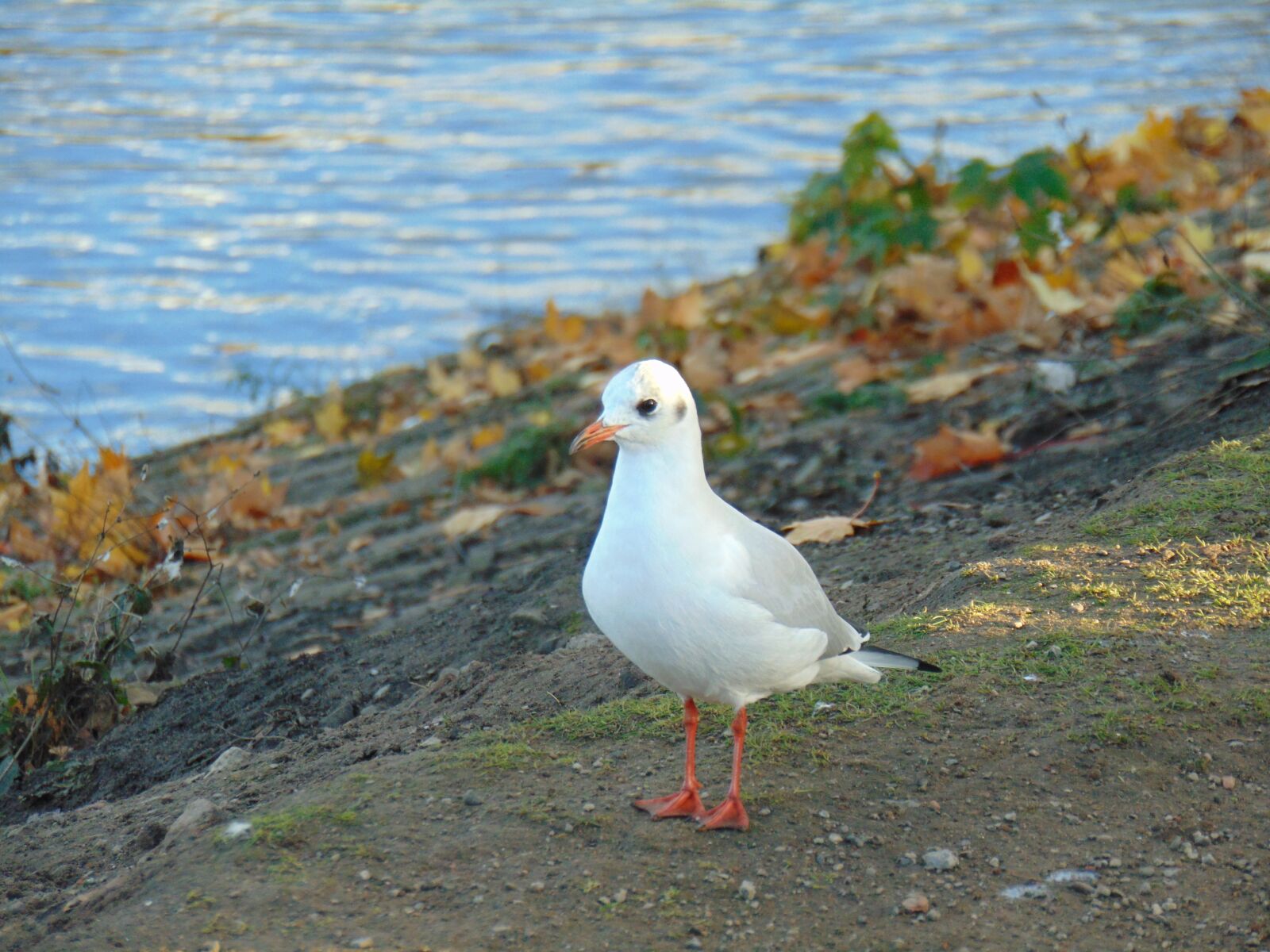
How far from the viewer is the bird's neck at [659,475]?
10.0ft

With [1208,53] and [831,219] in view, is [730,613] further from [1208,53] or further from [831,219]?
[1208,53]

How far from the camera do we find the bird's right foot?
123 inches

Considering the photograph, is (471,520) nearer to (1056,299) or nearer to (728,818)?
(1056,299)

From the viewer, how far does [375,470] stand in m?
6.90

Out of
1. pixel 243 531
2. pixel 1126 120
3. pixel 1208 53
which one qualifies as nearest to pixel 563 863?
pixel 243 531

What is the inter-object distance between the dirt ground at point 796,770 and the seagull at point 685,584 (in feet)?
0.93

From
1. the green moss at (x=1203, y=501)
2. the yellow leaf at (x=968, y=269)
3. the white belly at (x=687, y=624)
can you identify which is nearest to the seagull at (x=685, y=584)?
the white belly at (x=687, y=624)

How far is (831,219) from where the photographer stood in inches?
319

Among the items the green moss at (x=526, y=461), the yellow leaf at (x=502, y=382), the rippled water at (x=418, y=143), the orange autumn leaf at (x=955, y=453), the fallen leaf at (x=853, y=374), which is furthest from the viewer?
the rippled water at (x=418, y=143)

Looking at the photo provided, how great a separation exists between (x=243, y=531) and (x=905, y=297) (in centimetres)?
338

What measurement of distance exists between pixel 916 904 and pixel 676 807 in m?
0.57

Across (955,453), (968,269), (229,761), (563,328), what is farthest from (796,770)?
(563,328)

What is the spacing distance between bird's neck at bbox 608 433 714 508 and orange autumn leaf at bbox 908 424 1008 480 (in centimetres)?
250

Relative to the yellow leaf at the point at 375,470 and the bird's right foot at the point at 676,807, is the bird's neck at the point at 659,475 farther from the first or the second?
the yellow leaf at the point at 375,470
